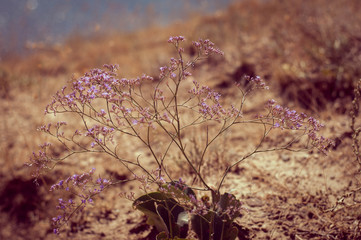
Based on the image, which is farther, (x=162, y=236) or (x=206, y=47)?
(x=162, y=236)

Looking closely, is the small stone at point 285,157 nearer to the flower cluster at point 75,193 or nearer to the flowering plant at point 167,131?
the flowering plant at point 167,131

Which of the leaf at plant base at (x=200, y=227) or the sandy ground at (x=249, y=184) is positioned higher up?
the sandy ground at (x=249, y=184)

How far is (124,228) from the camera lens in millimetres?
2369

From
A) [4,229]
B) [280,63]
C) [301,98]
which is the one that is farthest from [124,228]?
[280,63]

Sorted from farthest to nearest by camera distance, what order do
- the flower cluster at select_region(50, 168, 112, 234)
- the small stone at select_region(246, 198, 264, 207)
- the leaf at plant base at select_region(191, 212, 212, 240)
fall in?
1. the small stone at select_region(246, 198, 264, 207)
2. the leaf at plant base at select_region(191, 212, 212, 240)
3. the flower cluster at select_region(50, 168, 112, 234)

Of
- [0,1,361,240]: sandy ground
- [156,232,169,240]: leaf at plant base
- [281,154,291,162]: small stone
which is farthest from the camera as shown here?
[281,154,291,162]: small stone

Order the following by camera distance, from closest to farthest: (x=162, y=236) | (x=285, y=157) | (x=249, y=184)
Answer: (x=162, y=236) → (x=249, y=184) → (x=285, y=157)

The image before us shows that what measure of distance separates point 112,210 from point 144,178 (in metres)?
1.27

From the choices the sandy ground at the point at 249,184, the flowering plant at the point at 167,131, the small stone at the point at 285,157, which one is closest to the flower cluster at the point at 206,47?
the flowering plant at the point at 167,131

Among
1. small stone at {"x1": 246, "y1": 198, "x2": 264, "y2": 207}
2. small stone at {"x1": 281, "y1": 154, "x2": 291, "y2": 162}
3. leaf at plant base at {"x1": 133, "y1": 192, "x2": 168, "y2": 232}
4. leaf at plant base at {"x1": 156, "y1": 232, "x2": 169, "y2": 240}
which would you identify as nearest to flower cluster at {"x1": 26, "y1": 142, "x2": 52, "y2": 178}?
leaf at plant base at {"x1": 133, "y1": 192, "x2": 168, "y2": 232}

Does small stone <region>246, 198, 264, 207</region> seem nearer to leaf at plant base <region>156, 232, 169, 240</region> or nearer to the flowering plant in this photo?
the flowering plant

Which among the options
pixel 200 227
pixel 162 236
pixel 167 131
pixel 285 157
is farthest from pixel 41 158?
pixel 285 157

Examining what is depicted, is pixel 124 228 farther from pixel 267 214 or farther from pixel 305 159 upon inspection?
pixel 305 159

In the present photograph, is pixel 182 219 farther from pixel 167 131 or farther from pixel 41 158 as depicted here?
pixel 41 158
